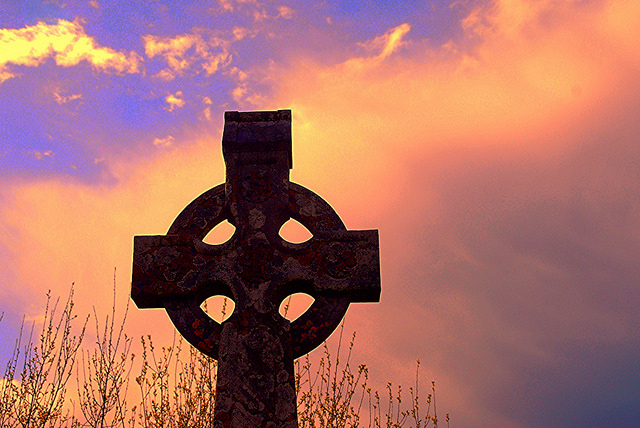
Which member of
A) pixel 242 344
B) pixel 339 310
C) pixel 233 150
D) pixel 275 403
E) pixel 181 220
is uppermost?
pixel 233 150

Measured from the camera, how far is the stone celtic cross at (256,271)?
11.7 ft

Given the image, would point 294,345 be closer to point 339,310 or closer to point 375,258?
point 339,310

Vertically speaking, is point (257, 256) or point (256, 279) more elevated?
point (257, 256)

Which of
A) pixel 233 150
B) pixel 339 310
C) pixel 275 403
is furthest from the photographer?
pixel 233 150

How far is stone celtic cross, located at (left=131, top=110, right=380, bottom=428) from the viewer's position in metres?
3.56

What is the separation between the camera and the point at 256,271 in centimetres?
386

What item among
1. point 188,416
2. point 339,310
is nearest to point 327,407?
point 188,416

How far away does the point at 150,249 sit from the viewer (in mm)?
3965

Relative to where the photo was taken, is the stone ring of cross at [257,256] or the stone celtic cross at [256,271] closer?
the stone celtic cross at [256,271]

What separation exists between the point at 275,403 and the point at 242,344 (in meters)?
0.38

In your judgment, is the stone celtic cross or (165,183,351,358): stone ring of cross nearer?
the stone celtic cross

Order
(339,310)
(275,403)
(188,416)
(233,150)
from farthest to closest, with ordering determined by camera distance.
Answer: (188,416), (233,150), (339,310), (275,403)

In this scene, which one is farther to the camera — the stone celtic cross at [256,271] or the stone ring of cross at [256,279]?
the stone ring of cross at [256,279]

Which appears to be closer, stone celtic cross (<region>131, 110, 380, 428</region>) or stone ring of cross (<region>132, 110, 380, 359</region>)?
stone celtic cross (<region>131, 110, 380, 428</region>)
